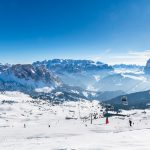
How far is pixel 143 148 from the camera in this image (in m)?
29.2

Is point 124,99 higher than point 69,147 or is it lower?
higher

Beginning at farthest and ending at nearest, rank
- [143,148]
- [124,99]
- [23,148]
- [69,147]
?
1. [124,99]
2. [23,148]
3. [69,147]
4. [143,148]

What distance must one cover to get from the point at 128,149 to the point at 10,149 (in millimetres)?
13601

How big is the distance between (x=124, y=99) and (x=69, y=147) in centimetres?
4189

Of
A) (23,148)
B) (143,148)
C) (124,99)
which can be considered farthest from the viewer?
(124,99)

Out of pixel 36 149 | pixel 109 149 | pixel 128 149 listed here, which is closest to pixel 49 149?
pixel 36 149

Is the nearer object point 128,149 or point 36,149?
point 128,149

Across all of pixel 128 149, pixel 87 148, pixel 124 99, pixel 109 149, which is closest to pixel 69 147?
pixel 87 148

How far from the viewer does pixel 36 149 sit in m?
32.3

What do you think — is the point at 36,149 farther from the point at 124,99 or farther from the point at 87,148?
the point at 124,99

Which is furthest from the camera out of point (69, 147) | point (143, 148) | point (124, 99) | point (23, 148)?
point (124, 99)

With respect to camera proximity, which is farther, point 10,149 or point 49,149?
point 10,149

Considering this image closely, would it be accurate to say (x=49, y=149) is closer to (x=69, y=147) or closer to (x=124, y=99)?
(x=69, y=147)

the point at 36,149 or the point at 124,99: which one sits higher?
the point at 124,99
